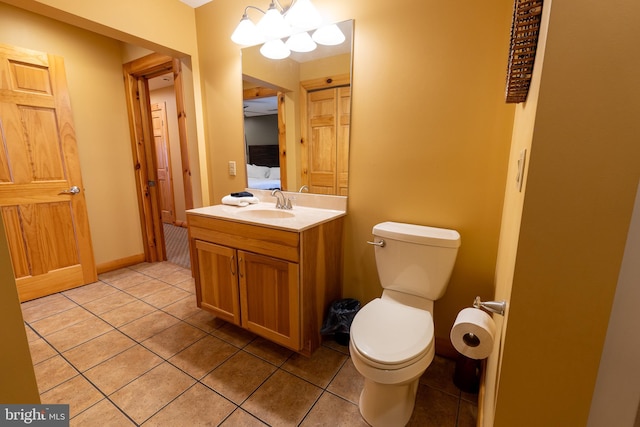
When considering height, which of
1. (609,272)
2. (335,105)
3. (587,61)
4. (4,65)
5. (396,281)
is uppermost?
(4,65)

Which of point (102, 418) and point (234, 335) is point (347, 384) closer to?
point (234, 335)

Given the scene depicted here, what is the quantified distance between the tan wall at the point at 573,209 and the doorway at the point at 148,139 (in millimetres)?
2733

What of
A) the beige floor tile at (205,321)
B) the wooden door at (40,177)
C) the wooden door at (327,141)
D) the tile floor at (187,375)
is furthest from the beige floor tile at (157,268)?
the wooden door at (327,141)

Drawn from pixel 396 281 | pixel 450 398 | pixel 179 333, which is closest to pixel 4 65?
pixel 179 333

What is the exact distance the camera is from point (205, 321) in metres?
2.08

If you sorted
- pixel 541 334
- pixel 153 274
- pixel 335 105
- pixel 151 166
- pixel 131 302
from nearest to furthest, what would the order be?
pixel 541 334 < pixel 335 105 < pixel 131 302 < pixel 153 274 < pixel 151 166

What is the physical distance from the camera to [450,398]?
1.43 m

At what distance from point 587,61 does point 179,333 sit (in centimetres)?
236

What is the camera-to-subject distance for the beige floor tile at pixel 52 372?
148 cm

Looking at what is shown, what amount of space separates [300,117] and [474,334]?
165cm

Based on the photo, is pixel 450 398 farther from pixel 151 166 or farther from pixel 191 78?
pixel 151 166

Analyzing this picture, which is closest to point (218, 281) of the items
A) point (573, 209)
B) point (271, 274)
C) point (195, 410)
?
point (271, 274)

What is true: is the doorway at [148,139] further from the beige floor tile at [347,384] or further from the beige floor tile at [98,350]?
the beige floor tile at [347,384]

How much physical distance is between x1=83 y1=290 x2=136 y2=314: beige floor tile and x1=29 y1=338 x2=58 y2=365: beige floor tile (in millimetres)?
384
